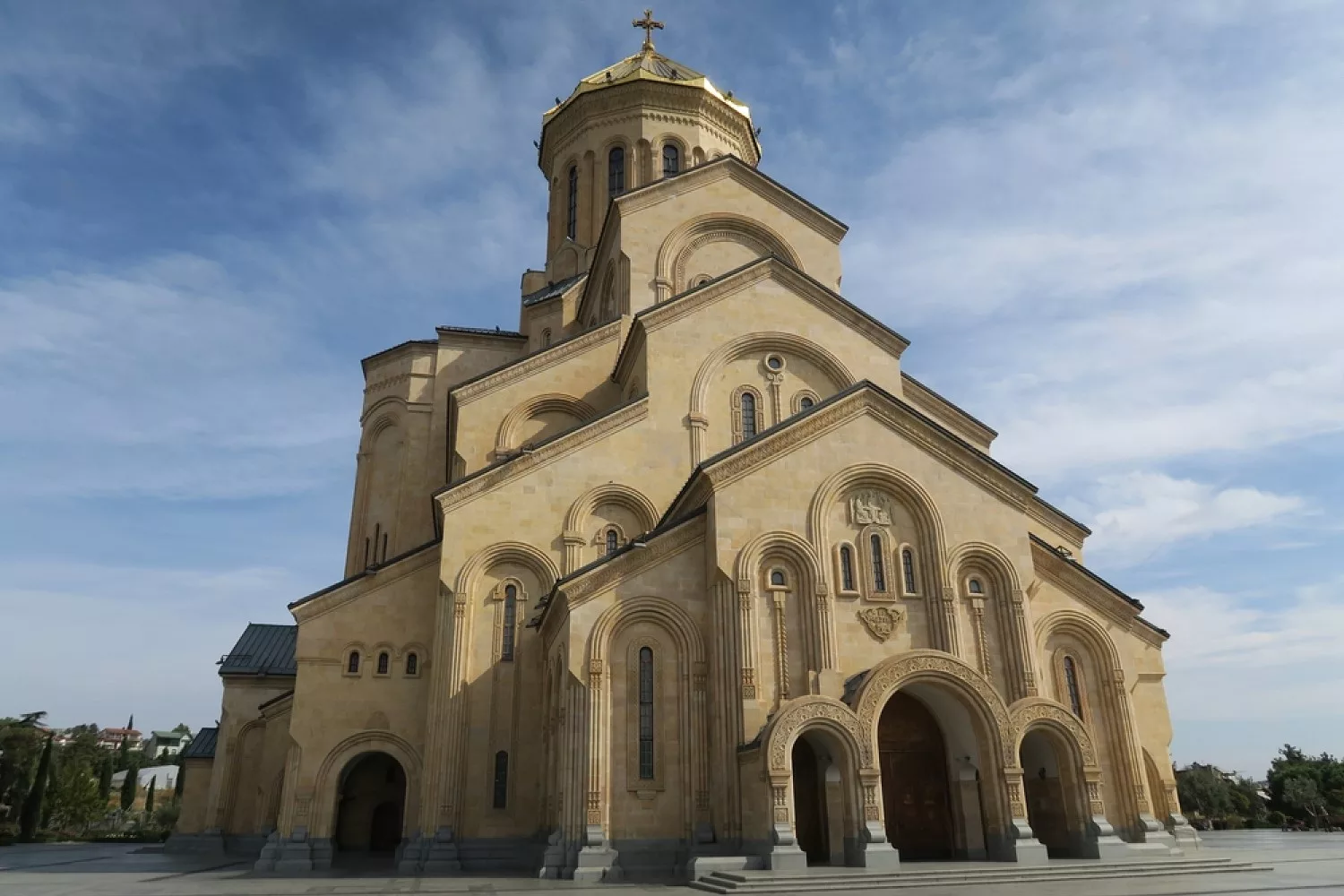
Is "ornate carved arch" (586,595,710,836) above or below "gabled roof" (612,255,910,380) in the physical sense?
below

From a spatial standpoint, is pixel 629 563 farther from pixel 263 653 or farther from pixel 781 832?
pixel 263 653

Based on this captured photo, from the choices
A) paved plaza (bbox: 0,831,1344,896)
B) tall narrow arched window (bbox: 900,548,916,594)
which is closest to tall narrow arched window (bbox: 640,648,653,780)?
paved plaza (bbox: 0,831,1344,896)

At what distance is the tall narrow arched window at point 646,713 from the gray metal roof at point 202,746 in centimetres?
1874

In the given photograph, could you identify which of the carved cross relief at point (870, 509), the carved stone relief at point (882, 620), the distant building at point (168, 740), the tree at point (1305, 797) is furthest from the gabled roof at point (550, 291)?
the distant building at point (168, 740)

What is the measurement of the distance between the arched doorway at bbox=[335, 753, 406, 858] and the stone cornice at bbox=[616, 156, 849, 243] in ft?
58.8

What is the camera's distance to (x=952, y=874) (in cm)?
1356

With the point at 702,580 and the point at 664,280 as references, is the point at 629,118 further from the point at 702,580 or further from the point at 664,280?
the point at 702,580

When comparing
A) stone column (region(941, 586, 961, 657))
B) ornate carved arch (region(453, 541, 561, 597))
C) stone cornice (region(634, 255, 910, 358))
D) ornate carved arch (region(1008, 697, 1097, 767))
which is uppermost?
stone cornice (region(634, 255, 910, 358))

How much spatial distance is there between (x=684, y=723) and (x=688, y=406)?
8048 mm

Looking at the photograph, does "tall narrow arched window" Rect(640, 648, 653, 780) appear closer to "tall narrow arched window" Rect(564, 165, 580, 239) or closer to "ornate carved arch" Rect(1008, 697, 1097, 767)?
"ornate carved arch" Rect(1008, 697, 1097, 767)

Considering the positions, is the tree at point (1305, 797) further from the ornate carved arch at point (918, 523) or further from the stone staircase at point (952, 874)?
the ornate carved arch at point (918, 523)

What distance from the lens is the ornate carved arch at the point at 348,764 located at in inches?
755

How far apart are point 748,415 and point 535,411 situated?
599cm

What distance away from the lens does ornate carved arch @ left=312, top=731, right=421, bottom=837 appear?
1919 cm
